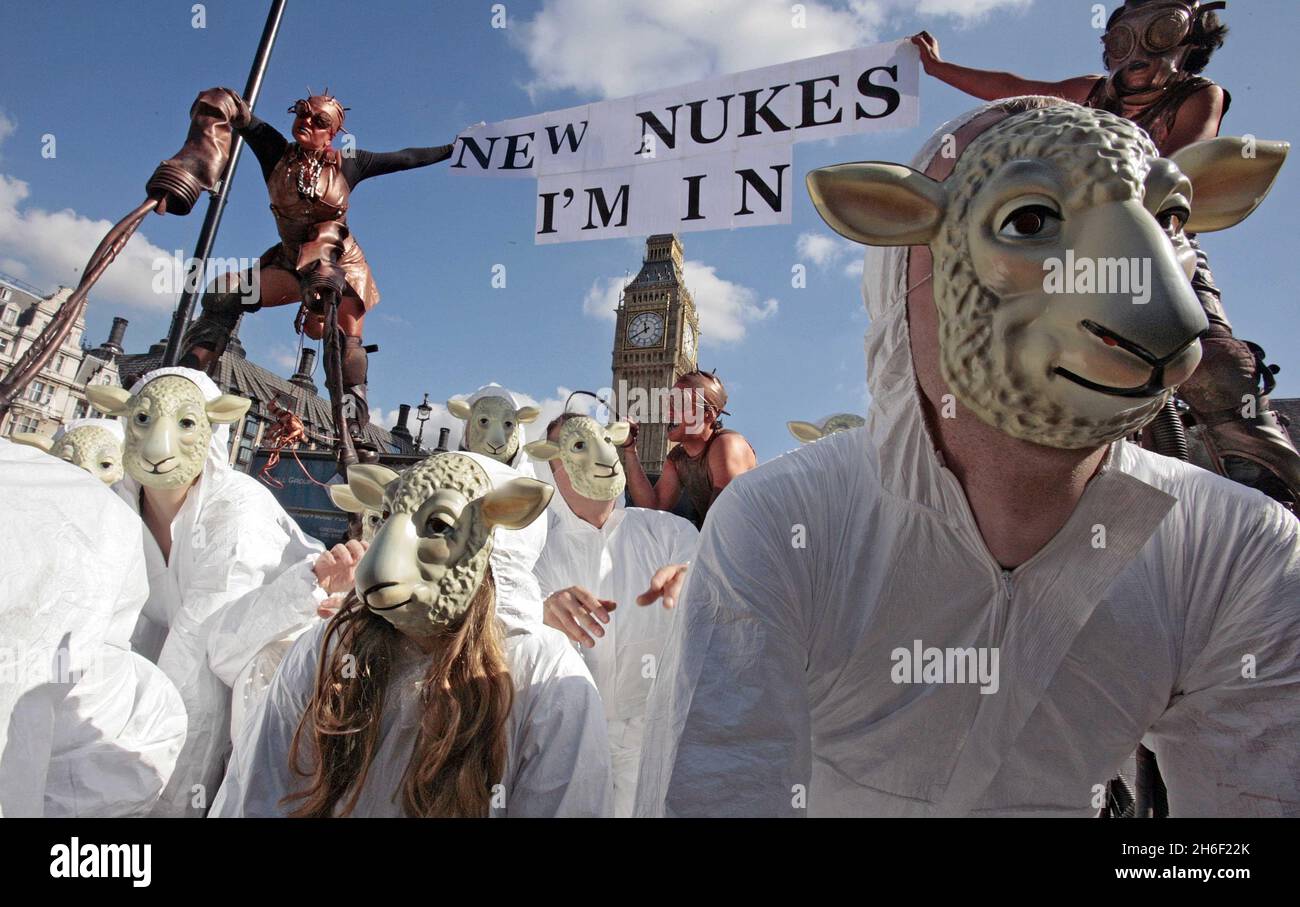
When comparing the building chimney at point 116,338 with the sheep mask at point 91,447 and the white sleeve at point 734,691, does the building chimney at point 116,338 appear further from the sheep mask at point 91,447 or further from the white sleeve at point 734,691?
the white sleeve at point 734,691

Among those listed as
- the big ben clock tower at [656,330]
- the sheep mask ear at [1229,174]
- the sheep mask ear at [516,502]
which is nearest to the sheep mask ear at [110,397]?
the sheep mask ear at [516,502]

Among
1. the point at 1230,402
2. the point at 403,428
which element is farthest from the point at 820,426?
the point at 403,428

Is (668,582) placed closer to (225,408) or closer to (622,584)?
(622,584)

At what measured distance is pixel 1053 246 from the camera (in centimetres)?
90

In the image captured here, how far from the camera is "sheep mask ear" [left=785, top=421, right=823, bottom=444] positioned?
3828 millimetres

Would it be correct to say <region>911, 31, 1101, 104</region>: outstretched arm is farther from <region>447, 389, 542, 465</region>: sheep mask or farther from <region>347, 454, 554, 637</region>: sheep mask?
<region>447, 389, 542, 465</region>: sheep mask

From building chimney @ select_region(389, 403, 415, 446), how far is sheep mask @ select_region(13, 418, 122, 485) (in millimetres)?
17066

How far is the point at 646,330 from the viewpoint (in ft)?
147

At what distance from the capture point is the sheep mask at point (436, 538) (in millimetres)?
1536

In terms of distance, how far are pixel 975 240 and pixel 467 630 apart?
1307 mm

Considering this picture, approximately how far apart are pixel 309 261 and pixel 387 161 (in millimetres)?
919

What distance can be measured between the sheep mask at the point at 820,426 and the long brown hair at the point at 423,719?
2502mm
